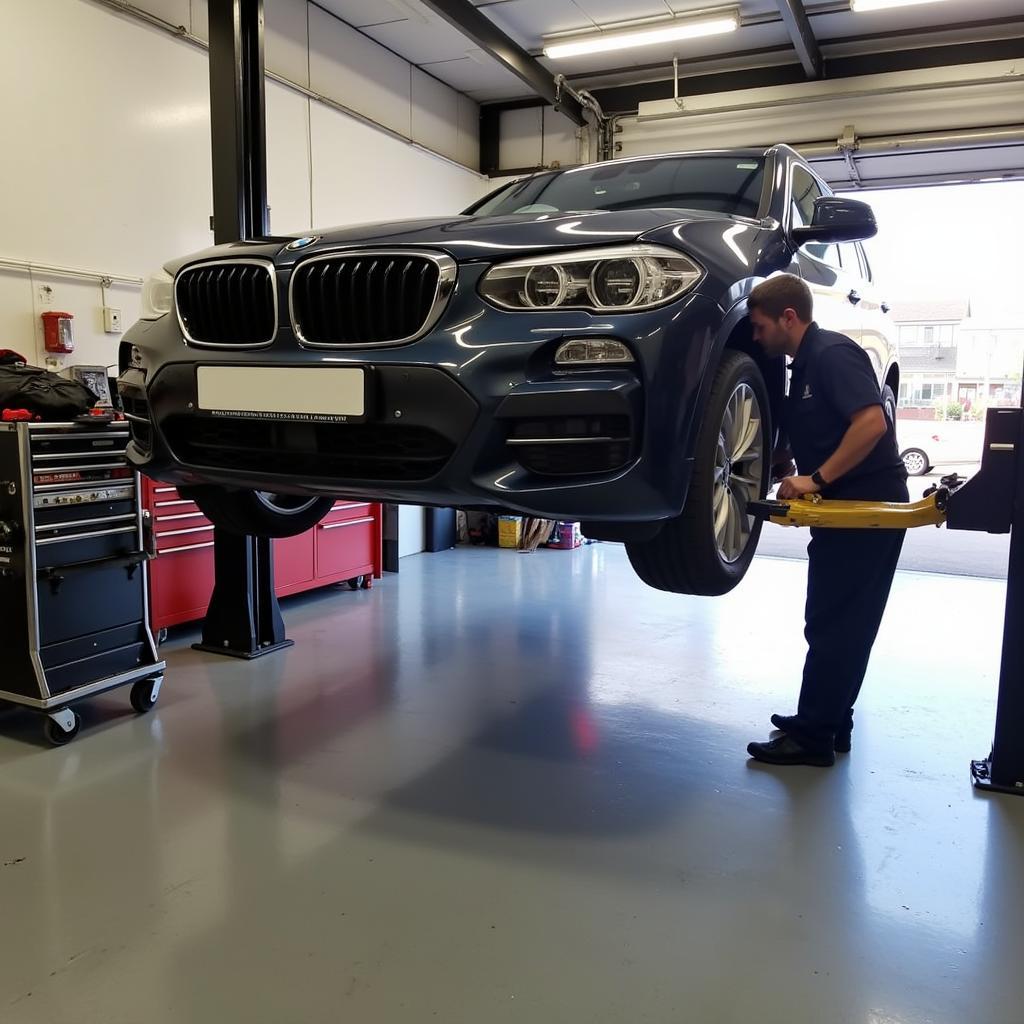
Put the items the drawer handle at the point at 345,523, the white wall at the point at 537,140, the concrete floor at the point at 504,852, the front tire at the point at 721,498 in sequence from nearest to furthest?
the concrete floor at the point at 504,852 < the front tire at the point at 721,498 < the drawer handle at the point at 345,523 < the white wall at the point at 537,140

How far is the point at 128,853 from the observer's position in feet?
6.45

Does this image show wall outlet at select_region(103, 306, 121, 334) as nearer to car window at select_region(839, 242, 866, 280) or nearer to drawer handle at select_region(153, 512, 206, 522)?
drawer handle at select_region(153, 512, 206, 522)

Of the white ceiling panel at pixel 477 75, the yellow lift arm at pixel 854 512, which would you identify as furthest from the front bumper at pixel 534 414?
the white ceiling panel at pixel 477 75

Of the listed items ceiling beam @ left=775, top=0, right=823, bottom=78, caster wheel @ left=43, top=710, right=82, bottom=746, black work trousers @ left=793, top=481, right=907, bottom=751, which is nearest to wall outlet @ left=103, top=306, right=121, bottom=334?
caster wheel @ left=43, top=710, right=82, bottom=746

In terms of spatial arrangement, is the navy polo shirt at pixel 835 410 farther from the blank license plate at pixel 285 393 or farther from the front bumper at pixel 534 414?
the blank license plate at pixel 285 393

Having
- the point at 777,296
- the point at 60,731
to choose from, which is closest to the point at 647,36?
the point at 777,296

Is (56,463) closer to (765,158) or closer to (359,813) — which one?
(359,813)

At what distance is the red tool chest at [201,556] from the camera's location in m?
3.71

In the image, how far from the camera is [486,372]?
1.55m

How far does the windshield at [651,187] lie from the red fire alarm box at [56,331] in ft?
6.25

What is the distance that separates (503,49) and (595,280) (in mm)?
4598

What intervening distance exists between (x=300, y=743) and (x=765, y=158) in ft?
7.18

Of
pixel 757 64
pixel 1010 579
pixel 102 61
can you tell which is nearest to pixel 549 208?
pixel 1010 579

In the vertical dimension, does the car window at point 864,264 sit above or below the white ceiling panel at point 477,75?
below
